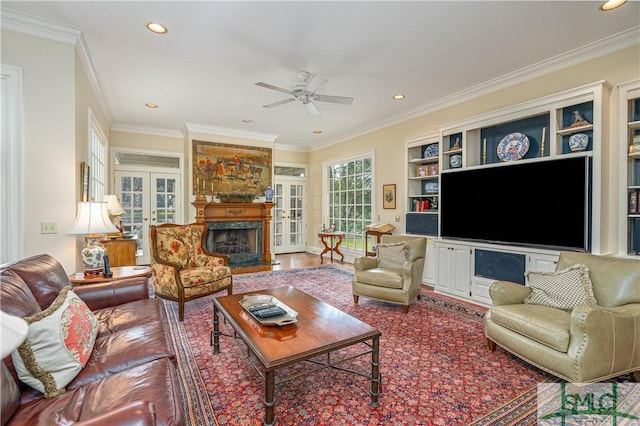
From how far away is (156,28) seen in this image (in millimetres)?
2748

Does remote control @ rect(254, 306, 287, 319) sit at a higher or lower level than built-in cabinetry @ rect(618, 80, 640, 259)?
lower

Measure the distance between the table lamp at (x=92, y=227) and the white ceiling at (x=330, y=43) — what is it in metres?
1.66

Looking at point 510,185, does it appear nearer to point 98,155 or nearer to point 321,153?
point 321,153

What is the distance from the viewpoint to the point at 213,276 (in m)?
3.58

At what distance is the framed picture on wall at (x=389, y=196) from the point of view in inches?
213

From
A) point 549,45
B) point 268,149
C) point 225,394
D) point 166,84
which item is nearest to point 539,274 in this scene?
point 549,45

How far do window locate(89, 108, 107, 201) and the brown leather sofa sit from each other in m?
2.42

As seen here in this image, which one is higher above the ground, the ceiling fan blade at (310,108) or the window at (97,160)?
the ceiling fan blade at (310,108)

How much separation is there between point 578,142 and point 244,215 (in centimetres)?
544

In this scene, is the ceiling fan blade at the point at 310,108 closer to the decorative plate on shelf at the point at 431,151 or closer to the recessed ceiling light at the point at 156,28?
the recessed ceiling light at the point at 156,28

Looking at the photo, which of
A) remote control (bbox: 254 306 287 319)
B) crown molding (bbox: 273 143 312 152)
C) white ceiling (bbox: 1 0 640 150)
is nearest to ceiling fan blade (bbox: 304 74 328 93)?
white ceiling (bbox: 1 0 640 150)

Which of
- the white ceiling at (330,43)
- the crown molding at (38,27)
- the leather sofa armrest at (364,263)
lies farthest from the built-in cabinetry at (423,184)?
the crown molding at (38,27)

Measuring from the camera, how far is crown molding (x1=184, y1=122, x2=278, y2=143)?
5.94 meters

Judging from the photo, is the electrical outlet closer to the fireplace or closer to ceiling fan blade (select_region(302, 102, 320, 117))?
ceiling fan blade (select_region(302, 102, 320, 117))
